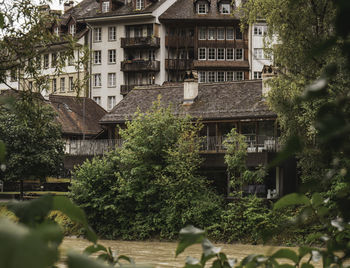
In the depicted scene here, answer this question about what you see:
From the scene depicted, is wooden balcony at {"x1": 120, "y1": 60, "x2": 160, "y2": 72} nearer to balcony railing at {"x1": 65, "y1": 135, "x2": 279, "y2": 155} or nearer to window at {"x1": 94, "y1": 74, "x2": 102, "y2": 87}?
window at {"x1": 94, "y1": 74, "x2": 102, "y2": 87}

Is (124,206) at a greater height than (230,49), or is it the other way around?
(230,49)

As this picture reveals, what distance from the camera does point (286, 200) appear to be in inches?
55.8

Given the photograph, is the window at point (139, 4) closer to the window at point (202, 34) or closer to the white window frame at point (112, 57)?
the white window frame at point (112, 57)

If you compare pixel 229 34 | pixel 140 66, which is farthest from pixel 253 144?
pixel 229 34

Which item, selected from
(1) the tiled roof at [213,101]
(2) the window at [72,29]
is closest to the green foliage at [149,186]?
(1) the tiled roof at [213,101]

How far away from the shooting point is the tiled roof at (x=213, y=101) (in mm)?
36281

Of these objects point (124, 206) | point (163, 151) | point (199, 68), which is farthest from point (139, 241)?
point (199, 68)

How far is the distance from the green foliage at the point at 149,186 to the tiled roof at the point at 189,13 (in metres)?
32.8

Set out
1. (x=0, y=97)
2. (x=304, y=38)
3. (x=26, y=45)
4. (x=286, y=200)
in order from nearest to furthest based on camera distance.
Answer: (x=0, y=97) < (x=286, y=200) < (x=26, y=45) < (x=304, y=38)

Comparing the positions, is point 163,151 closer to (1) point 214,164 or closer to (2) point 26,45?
(1) point 214,164

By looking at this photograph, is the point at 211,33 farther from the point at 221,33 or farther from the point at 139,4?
the point at 139,4

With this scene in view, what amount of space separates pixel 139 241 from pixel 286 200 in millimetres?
28843

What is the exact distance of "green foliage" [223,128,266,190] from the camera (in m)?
30.3

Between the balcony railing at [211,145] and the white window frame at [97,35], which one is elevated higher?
the white window frame at [97,35]
